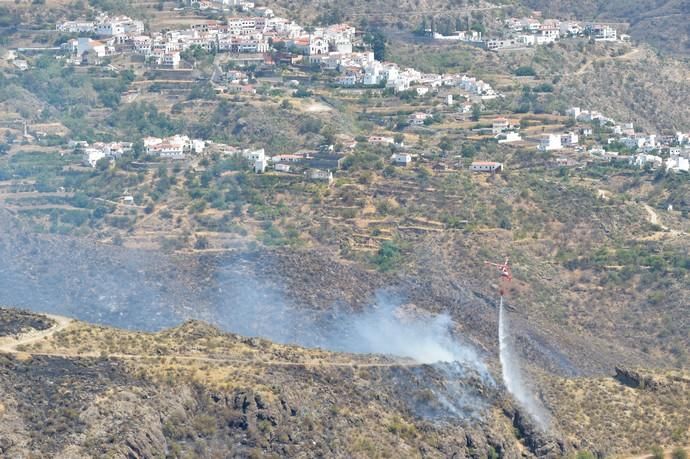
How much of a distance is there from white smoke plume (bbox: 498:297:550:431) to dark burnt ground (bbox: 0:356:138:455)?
10433 mm

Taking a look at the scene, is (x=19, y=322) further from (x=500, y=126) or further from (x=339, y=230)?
(x=500, y=126)

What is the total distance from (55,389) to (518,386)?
13186 mm

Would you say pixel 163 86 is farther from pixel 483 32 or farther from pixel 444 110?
pixel 483 32

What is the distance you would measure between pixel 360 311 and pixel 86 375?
744 inches

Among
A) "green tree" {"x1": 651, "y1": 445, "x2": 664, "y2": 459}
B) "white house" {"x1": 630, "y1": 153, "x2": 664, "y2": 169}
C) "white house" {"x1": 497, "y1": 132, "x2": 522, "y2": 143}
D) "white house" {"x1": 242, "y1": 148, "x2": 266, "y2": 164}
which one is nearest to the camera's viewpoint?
"green tree" {"x1": 651, "y1": 445, "x2": 664, "y2": 459}

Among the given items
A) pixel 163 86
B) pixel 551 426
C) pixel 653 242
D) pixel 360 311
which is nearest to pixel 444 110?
pixel 163 86

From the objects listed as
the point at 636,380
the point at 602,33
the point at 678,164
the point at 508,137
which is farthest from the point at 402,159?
the point at 602,33

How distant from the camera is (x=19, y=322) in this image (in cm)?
4991

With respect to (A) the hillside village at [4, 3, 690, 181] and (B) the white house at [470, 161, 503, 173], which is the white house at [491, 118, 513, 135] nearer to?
(A) the hillside village at [4, 3, 690, 181]

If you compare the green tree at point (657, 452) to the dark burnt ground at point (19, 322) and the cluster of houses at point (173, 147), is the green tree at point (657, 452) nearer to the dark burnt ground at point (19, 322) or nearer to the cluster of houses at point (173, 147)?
the dark burnt ground at point (19, 322)

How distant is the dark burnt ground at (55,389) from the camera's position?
4284cm

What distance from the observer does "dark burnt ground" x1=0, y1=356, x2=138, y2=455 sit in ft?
141

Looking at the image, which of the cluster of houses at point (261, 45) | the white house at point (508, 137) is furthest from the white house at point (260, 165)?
the cluster of houses at point (261, 45)

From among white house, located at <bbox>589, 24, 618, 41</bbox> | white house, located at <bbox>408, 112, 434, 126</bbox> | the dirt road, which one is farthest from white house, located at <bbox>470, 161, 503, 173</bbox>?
white house, located at <bbox>589, 24, 618, 41</bbox>
